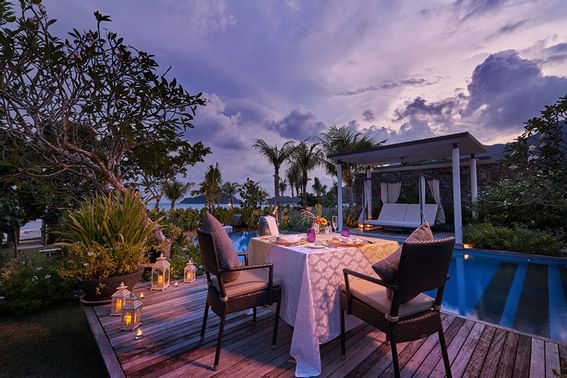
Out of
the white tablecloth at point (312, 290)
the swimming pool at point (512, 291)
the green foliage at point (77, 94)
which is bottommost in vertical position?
the swimming pool at point (512, 291)

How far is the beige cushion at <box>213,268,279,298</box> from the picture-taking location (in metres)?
1.94

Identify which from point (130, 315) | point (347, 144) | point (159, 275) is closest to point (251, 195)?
point (347, 144)

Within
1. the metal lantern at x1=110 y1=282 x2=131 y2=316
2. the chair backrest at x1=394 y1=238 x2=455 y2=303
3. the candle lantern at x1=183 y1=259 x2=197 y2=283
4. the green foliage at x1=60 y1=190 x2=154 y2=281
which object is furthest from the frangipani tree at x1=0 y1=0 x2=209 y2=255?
the chair backrest at x1=394 y1=238 x2=455 y2=303

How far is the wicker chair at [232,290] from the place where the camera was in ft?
6.07

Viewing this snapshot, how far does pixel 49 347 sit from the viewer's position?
2213 millimetres

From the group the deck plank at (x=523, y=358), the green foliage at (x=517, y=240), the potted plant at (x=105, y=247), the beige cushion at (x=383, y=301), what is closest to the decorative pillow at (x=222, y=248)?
the beige cushion at (x=383, y=301)

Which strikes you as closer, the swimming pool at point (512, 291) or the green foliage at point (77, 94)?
the green foliage at point (77, 94)

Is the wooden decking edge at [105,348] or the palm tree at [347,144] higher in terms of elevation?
the palm tree at [347,144]

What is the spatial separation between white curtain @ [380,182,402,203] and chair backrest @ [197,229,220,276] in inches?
379

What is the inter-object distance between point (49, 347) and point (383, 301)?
294cm

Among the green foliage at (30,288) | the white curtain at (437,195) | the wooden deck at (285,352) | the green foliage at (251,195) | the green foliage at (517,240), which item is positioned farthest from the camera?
the green foliage at (251,195)

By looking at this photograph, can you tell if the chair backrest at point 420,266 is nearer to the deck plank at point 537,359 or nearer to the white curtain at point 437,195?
the deck plank at point 537,359

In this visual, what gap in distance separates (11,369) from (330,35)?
23.1 feet

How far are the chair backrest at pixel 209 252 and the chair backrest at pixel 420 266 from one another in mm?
1256
